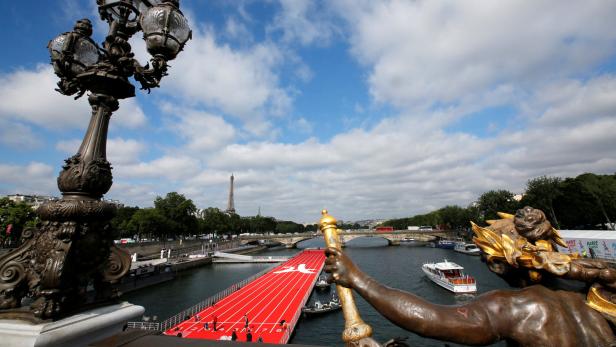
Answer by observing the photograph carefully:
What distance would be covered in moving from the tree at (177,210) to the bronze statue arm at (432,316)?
207 ft

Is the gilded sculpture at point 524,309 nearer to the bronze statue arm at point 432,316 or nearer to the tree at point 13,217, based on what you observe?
the bronze statue arm at point 432,316

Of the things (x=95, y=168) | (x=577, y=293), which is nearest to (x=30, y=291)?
(x=95, y=168)

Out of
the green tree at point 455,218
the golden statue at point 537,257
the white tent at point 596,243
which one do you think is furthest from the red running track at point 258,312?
the green tree at point 455,218

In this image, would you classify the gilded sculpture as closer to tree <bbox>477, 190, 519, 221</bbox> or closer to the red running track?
the red running track

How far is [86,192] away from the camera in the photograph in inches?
116

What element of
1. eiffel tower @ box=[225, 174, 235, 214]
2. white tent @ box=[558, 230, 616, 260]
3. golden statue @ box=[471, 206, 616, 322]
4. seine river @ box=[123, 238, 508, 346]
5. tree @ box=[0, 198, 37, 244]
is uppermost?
eiffel tower @ box=[225, 174, 235, 214]

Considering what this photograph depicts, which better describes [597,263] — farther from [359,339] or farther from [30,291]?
[30,291]

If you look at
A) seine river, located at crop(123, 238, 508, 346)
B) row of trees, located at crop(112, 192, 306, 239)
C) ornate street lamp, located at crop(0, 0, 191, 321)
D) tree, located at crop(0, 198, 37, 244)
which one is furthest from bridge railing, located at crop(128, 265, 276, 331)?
row of trees, located at crop(112, 192, 306, 239)

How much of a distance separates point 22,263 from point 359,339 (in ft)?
10.0

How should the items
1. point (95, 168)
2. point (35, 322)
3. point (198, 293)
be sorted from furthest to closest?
point (198, 293)
point (95, 168)
point (35, 322)

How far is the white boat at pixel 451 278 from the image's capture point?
86.7ft

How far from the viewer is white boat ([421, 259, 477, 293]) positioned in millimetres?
26438

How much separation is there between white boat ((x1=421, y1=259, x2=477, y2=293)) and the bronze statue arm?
28.8m

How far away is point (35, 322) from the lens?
7.89 feet
